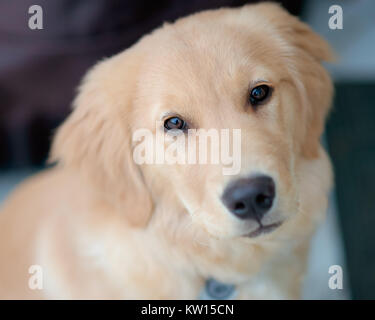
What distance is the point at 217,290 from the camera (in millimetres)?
1891

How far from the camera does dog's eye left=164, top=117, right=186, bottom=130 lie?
152cm

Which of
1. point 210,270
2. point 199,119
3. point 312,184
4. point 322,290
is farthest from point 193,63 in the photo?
point 322,290

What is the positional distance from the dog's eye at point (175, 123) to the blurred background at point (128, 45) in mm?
913

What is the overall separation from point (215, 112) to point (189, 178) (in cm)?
23

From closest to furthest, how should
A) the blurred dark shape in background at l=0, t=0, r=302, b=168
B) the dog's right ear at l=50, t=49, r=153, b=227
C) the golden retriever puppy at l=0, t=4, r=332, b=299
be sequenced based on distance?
the golden retriever puppy at l=0, t=4, r=332, b=299, the dog's right ear at l=50, t=49, r=153, b=227, the blurred dark shape in background at l=0, t=0, r=302, b=168

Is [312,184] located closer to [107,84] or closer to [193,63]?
[193,63]

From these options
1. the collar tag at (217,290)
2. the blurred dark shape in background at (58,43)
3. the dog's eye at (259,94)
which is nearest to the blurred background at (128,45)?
the blurred dark shape in background at (58,43)

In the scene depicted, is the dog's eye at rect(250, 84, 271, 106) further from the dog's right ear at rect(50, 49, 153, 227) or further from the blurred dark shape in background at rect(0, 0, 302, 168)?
the blurred dark shape in background at rect(0, 0, 302, 168)

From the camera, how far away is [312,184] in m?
1.82

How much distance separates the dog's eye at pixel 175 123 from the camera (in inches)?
59.8

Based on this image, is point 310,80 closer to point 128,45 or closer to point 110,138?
point 110,138

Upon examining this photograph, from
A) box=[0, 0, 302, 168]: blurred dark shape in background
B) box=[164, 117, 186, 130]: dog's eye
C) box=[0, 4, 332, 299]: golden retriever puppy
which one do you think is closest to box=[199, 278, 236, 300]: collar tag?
box=[0, 4, 332, 299]: golden retriever puppy

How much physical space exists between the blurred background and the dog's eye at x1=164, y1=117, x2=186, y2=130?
913 millimetres

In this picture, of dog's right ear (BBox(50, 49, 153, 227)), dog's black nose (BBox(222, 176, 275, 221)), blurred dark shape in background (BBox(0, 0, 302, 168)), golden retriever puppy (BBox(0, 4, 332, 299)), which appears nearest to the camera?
dog's black nose (BBox(222, 176, 275, 221))
